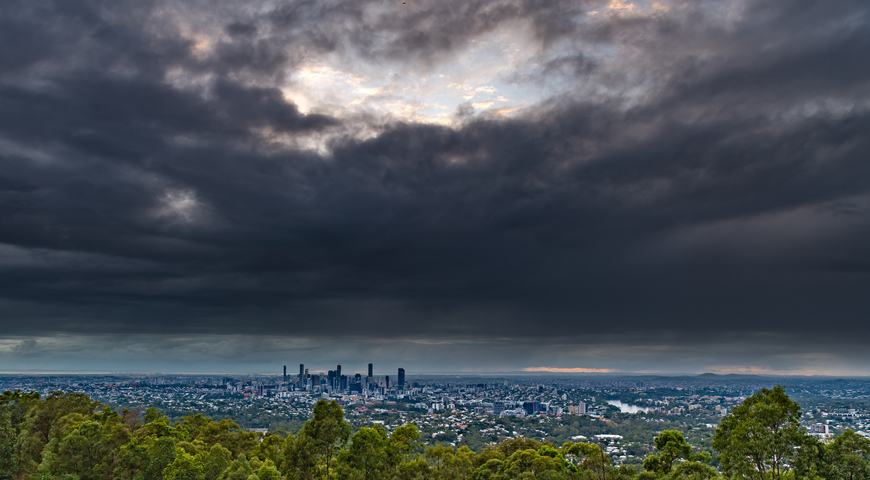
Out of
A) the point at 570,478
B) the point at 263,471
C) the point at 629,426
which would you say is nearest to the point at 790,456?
the point at 570,478

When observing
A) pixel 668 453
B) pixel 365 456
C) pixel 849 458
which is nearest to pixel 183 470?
pixel 365 456

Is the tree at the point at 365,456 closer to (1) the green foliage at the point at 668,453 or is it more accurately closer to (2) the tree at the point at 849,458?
(1) the green foliage at the point at 668,453

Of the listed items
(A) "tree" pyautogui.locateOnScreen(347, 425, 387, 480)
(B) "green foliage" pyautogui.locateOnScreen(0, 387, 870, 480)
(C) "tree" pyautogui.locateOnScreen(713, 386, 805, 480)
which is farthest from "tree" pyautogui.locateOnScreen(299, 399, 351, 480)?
(C) "tree" pyautogui.locateOnScreen(713, 386, 805, 480)

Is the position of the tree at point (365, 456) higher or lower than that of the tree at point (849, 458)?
lower

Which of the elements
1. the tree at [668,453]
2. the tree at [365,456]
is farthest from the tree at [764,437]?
the tree at [365,456]

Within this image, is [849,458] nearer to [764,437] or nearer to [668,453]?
[764,437]
